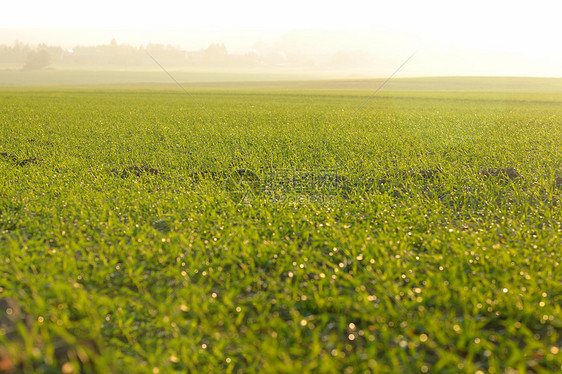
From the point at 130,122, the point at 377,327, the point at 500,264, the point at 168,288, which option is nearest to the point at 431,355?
the point at 377,327

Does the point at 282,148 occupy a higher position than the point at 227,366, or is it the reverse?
the point at 282,148

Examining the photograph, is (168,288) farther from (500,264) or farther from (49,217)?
(500,264)

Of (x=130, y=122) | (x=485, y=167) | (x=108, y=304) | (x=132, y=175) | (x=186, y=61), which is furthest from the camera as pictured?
(x=186, y=61)

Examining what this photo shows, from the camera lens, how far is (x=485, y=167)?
31.2 feet

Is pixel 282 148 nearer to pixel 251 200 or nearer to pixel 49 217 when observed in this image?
pixel 251 200

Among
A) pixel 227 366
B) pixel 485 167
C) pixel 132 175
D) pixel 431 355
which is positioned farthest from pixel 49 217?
pixel 485 167

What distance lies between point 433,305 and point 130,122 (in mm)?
17144

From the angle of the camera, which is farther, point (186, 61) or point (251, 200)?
point (186, 61)

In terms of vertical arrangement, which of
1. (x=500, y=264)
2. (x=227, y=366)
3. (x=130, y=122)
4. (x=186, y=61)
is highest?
(x=186, y=61)

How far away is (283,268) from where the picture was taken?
4.45 m

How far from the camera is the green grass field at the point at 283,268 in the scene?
3.17 m

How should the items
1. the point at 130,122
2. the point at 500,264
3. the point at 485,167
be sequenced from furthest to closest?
the point at 130,122 < the point at 485,167 < the point at 500,264

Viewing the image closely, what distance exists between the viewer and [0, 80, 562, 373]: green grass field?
10.4 ft

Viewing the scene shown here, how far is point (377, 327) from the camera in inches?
137
